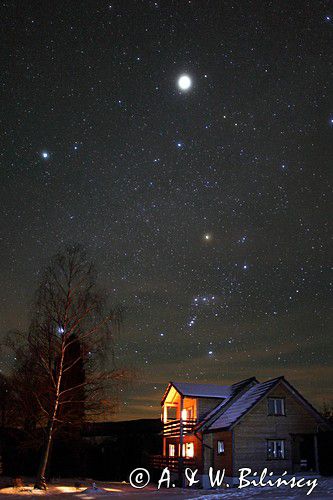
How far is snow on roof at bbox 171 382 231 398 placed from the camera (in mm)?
40775

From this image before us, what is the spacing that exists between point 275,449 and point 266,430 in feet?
4.50

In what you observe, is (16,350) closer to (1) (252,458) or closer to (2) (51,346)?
(2) (51,346)

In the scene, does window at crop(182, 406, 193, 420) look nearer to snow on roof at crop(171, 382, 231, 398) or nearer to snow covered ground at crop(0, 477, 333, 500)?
snow on roof at crop(171, 382, 231, 398)

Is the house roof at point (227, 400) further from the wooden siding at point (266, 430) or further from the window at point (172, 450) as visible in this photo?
the window at point (172, 450)

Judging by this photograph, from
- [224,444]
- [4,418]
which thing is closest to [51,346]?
[224,444]

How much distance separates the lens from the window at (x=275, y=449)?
3531cm

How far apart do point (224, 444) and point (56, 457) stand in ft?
49.0

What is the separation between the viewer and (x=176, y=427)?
40.2m

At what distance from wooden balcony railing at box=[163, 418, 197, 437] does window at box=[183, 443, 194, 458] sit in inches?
47.8

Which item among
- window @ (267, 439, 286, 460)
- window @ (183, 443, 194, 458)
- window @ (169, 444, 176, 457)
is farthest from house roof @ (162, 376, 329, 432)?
→ window @ (169, 444, 176, 457)

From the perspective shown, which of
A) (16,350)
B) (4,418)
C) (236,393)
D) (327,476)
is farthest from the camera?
(4,418)

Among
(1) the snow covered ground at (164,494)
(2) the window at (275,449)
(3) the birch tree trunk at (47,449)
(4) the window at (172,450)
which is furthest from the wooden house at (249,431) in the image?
(3) the birch tree trunk at (47,449)

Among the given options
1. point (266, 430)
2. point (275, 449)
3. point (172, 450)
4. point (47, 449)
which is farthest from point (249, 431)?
point (47, 449)

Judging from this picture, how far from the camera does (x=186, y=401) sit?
1714 inches
